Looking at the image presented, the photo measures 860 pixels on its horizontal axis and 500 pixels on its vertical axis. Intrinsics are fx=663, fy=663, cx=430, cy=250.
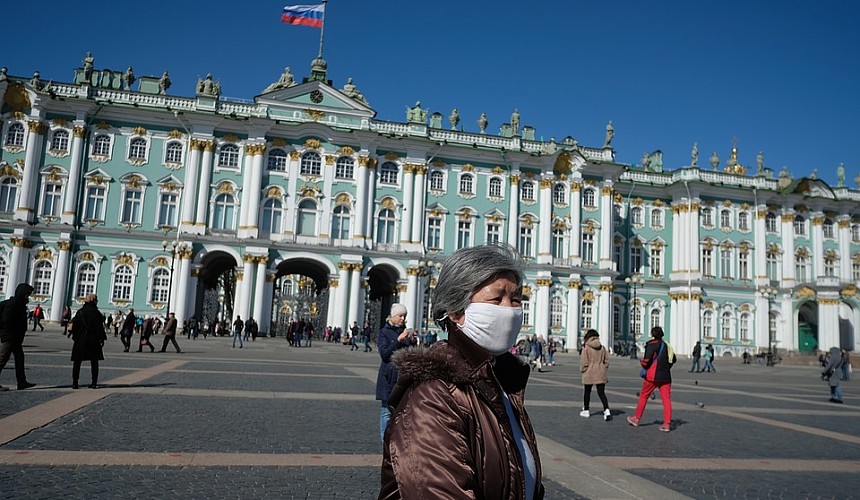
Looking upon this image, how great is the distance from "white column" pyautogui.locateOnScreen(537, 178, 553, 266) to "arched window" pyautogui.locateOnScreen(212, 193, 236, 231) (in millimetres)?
21346

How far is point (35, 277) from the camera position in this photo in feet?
134

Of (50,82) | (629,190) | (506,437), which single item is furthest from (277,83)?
(506,437)

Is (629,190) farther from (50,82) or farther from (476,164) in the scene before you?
(50,82)

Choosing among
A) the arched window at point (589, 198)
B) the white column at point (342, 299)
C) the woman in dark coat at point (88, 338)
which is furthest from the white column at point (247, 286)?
the woman in dark coat at point (88, 338)

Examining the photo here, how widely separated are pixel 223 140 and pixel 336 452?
39.4m

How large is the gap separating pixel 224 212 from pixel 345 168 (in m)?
8.43

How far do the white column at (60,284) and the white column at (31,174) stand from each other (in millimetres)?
2774

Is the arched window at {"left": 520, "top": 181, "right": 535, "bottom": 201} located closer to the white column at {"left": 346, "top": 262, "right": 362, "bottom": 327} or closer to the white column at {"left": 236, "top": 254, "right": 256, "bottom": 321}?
the white column at {"left": 346, "top": 262, "right": 362, "bottom": 327}

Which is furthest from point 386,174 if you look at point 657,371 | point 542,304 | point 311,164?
point 657,371

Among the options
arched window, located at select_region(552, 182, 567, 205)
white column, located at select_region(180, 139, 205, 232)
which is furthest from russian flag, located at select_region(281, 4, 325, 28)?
arched window, located at select_region(552, 182, 567, 205)

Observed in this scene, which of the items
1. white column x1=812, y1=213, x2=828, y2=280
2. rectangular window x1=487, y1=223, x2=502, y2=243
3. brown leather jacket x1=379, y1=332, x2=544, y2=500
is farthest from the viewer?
white column x1=812, y1=213, x2=828, y2=280

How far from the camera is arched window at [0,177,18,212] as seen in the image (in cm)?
4125

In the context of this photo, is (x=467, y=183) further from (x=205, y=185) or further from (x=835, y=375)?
(x=835, y=375)

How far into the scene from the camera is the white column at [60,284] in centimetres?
4047
